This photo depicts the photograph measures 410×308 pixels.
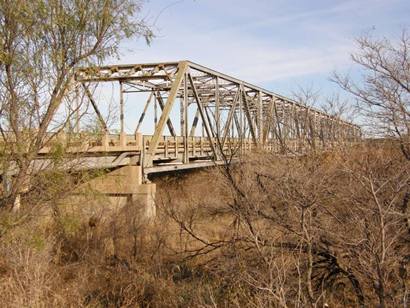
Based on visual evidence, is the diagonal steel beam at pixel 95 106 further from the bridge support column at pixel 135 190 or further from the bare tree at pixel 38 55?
the bridge support column at pixel 135 190

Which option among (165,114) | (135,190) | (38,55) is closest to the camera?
(38,55)

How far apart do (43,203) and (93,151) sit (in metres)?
2.37

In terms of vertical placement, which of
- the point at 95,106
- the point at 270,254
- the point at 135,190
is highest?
the point at 95,106

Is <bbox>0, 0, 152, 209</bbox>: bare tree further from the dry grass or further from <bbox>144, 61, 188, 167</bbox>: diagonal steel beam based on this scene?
<bbox>144, 61, 188, 167</bbox>: diagonal steel beam

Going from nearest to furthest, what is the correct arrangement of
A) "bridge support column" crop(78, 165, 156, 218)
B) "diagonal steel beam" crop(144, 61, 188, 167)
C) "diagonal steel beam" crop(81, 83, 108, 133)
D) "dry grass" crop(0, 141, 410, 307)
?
"dry grass" crop(0, 141, 410, 307) < "diagonal steel beam" crop(81, 83, 108, 133) < "bridge support column" crop(78, 165, 156, 218) < "diagonal steel beam" crop(144, 61, 188, 167)

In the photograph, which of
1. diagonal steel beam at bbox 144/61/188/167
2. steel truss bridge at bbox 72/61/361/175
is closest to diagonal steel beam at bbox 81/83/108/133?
steel truss bridge at bbox 72/61/361/175

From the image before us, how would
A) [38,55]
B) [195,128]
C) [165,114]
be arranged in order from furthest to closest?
[195,128]
[165,114]
[38,55]

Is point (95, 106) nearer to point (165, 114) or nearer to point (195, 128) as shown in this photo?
point (165, 114)

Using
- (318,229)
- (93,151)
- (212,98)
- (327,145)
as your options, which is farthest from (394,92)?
(212,98)

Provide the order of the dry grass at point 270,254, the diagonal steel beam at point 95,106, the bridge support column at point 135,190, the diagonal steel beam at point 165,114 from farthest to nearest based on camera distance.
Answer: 1. the diagonal steel beam at point 165,114
2. the bridge support column at point 135,190
3. the diagonal steel beam at point 95,106
4. the dry grass at point 270,254

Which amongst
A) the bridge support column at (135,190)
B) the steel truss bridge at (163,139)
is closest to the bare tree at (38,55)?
the steel truss bridge at (163,139)

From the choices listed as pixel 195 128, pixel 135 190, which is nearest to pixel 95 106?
pixel 135 190

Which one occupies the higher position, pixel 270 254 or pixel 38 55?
pixel 38 55

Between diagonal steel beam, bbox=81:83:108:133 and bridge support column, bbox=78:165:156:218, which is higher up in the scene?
diagonal steel beam, bbox=81:83:108:133
